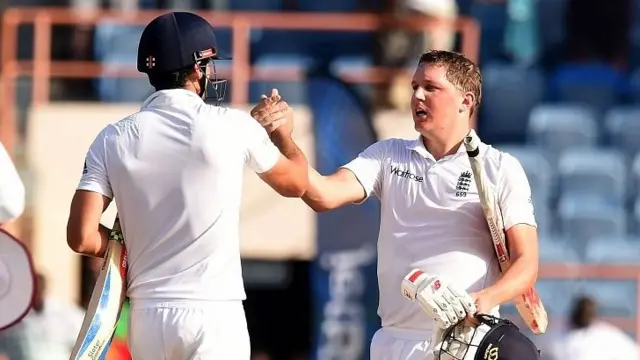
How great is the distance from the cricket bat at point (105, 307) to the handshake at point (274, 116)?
2.22 feet

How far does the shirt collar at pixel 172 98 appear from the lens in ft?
15.5

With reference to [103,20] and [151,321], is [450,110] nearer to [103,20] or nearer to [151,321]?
[151,321]

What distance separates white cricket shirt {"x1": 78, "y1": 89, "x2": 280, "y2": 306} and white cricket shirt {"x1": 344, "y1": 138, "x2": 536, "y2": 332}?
80 cm

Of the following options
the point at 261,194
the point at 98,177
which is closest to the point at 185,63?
the point at 98,177

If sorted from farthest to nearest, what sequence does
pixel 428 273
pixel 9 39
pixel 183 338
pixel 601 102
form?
pixel 601 102 < pixel 9 39 < pixel 428 273 < pixel 183 338

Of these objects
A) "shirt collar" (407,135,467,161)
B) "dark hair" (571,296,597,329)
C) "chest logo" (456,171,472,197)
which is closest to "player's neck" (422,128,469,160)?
"shirt collar" (407,135,467,161)

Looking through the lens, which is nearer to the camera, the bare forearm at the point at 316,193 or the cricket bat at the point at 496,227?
the cricket bat at the point at 496,227

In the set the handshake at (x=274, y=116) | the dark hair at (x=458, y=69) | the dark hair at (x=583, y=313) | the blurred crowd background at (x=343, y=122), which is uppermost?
the dark hair at (x=458, y=69)

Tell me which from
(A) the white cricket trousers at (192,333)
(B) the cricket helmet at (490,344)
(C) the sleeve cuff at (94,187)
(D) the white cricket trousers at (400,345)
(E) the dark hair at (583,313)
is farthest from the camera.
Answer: (E) the dark hair at (583,313)

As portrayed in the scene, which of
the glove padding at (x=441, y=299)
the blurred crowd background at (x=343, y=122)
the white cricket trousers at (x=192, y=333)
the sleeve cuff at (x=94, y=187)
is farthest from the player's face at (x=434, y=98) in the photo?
the blurred crowd background at (x=343, y=122)

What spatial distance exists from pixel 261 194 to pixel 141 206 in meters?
6.23

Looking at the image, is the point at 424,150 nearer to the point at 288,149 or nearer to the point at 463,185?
the point at 463,185

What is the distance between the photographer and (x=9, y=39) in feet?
38.4

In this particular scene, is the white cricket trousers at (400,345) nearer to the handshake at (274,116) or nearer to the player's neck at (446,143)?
the player's neck at (446,143)
